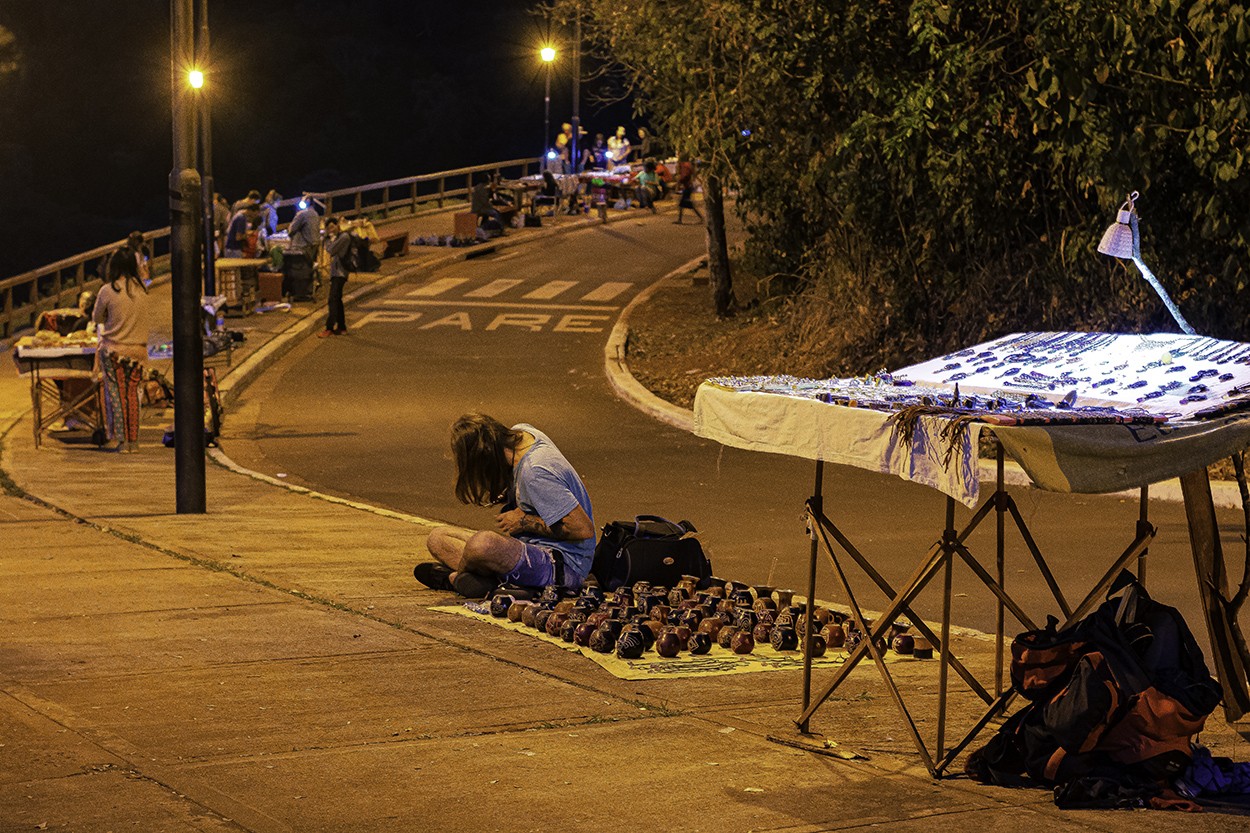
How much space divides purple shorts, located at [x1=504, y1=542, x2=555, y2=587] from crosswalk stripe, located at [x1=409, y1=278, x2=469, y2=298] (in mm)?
23493

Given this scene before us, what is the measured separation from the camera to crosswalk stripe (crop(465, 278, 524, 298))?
32.8 meters

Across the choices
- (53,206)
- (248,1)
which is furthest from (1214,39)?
(248,1)

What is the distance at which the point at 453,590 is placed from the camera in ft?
32.8

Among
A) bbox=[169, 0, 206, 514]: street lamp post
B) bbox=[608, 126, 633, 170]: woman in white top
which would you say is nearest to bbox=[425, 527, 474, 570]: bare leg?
bbox=[169, 0, 206, 514]: street lamp post

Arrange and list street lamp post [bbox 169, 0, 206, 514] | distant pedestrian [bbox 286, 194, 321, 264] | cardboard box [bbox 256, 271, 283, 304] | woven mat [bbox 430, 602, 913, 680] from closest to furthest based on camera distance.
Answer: woven mat [bbox 430, 602, 913, 680]
street lamp post [bbox 169, 0, 206, 514]
cardboard box [bbox 256, 271, 283, 304]
distant pedestrian [bbox 286, 194, 321, 264]

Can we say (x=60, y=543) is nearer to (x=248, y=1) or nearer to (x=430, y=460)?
(x=430, y=460)

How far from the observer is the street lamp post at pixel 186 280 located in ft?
42.9

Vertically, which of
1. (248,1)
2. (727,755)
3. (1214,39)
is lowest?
(727,755)

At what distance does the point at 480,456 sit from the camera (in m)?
9.22

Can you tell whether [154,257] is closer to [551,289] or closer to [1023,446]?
[551,289]

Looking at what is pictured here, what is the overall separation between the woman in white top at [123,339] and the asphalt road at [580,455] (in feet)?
4.12

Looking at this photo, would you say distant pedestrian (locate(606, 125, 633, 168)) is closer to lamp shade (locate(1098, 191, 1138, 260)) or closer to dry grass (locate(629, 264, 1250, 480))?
dry grass (locate(629, 264, 1250, 480))

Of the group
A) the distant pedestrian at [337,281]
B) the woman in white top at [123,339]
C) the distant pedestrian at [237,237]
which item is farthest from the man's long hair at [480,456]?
the distant pedestrian at [237,237]

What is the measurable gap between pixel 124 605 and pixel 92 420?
844cm
